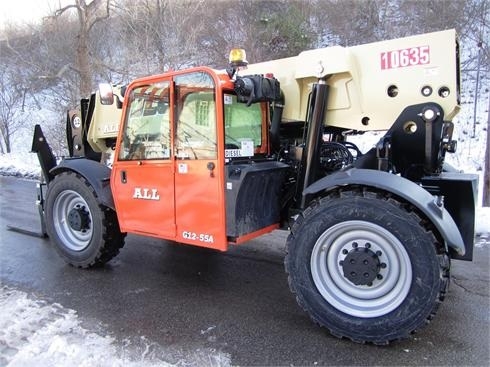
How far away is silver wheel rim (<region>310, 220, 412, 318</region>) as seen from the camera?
10.2ft

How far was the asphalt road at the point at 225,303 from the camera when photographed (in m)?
3.05

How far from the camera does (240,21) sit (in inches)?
733

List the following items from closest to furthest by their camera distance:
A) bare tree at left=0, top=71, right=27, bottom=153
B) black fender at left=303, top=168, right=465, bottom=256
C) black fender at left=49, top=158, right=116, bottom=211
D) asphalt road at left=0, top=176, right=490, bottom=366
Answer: black fender at left=303, top=168, right=465, bottom=256, asphalt road at left=0, top=176, right=490, bottom=366, black fender at left=49, top=158, right=116, bottom=211, bare tree at left=0, top=71, right=27, bottom=153

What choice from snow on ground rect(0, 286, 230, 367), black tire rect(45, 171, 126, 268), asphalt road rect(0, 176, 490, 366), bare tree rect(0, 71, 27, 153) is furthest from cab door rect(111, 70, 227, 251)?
bare tree rect(0, 71, 27, 153)

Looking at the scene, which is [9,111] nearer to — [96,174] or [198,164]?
[96,174]

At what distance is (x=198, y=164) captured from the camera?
373 cm

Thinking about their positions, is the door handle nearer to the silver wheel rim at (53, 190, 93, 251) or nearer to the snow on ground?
the snow on ground

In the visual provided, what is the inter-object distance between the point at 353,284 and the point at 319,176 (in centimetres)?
117

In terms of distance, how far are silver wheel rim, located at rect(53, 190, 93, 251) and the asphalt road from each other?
29 cm

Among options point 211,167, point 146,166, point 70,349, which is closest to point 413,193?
point 211,167

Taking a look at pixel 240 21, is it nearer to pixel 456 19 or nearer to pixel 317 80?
pixel 456 19

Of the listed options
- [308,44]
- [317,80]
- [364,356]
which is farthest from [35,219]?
[308,44]

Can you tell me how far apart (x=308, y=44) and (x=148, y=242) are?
12962 millimetres

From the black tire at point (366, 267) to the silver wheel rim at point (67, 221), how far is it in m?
2.76
